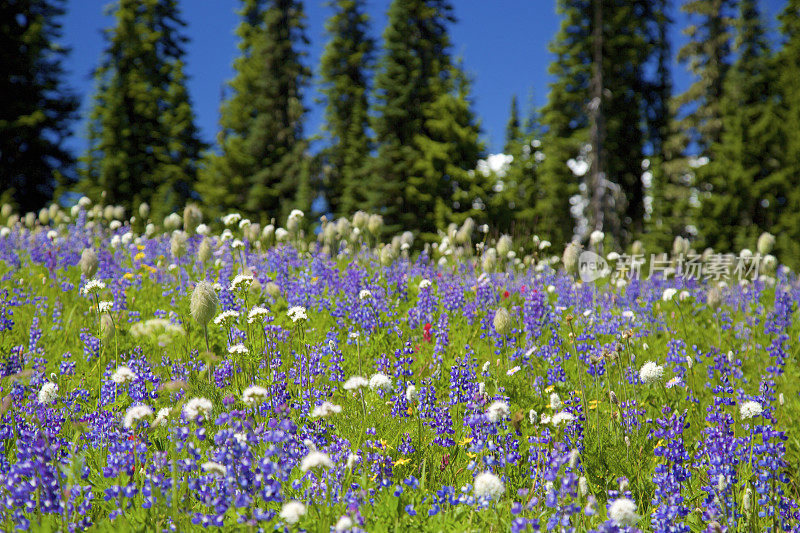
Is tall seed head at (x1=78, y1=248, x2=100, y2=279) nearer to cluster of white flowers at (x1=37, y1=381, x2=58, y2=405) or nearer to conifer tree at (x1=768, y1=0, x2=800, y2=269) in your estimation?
cluster of white flowers at (x1=37, y1=381, x2=58, y2=405)

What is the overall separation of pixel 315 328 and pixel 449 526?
2237 millimetres

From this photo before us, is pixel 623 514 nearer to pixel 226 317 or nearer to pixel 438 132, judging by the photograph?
pixel 226 317

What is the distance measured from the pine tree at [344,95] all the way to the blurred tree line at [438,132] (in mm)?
76

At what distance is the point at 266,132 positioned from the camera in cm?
2281

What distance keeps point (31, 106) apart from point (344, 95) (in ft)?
41.3

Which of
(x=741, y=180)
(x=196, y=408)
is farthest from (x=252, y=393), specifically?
(x=741, y=180)

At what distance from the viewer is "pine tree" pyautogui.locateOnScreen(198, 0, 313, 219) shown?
880 inches

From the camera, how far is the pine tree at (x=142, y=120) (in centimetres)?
2408

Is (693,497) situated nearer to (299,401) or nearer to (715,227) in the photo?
(299,401)

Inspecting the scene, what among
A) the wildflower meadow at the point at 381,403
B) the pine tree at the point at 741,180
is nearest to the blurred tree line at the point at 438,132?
the pine tree at the point at 741,180

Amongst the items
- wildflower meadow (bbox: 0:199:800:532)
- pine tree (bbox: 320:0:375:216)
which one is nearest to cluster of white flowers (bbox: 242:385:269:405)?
wildflower meadow (bbox: 0:199:800:532)

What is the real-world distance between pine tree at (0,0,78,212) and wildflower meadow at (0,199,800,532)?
1953 cm

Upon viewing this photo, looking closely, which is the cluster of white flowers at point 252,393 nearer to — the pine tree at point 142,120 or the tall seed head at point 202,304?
the tall seed head at point 202,304

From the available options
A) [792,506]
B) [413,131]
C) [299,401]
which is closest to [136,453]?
[299,401]
